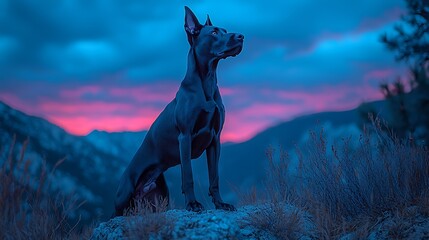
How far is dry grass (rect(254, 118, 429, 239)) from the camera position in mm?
5480

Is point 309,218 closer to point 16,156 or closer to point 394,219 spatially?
point 394,219

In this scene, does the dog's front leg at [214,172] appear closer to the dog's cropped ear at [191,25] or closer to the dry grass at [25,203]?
the dog's cropped ear at [191,25]

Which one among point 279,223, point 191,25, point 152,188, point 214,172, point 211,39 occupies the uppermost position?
point 191,25

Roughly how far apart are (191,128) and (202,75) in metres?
0.57

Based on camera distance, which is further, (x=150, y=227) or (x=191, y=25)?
(x=191, y=25)

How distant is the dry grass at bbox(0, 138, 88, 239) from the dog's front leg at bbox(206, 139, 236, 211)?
4.44 ft

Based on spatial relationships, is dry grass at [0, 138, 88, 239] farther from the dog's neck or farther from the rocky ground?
the dog's neck

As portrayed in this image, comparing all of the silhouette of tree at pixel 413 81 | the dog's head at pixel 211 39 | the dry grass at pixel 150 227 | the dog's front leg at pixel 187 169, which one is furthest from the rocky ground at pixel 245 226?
the silhouette of tree at pixel 413 81

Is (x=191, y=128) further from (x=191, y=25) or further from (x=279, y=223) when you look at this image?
(x=279, y=223)

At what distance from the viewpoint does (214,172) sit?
5.26 meters

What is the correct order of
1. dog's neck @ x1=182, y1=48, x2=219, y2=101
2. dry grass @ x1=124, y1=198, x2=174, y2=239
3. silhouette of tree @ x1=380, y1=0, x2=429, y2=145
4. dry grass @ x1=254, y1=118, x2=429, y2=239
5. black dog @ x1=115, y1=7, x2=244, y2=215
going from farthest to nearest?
1. silhouette of tree @ x1=380, y1=0, x2=429, y2=145
2. dry grass @ x1=254, y1=118, x2=429, y2=239
3. dog's neck @ x1=182, y1=48, x2=219, y2=101
4. black dog @ x1=115, y1=7, x2=244, y2=215
5. dry grass @ x1=124, y1=198, x2=174, y2=239

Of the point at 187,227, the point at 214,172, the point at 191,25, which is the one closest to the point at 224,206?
the point at 214,172

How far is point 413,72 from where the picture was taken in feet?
47.7

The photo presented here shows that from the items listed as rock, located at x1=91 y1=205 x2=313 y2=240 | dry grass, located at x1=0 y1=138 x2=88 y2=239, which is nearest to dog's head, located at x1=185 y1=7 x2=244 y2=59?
rock, located at x1=91 y1=205 x2=313 y2=240
